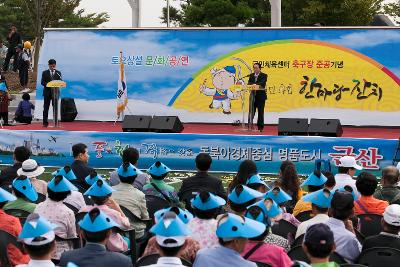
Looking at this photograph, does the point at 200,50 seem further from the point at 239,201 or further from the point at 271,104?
the point at 239,201

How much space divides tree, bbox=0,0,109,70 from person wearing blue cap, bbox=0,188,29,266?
2938 cm

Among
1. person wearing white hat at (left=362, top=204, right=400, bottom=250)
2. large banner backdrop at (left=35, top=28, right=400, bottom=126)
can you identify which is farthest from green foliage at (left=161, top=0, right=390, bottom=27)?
person wearing white hat at (left=362, top=204, right=400, bottom=250)

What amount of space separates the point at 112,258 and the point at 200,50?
1595cm

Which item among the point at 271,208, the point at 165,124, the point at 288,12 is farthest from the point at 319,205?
the point at 288,12

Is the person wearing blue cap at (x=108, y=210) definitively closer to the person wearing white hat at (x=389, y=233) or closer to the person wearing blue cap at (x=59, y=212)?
the person wearing blue cap at (x=59, y=212)

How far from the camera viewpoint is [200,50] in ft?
69.4

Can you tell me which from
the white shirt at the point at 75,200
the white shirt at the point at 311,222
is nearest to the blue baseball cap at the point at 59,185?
the white shirt at the point at 75,200

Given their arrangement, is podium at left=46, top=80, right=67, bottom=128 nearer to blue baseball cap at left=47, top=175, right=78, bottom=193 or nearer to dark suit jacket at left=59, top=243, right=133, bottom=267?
blue baseball cap at left=47, top=175, right=78, bottom=193

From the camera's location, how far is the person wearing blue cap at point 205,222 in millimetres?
6340

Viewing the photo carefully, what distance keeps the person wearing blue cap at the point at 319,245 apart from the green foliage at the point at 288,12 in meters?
35.5

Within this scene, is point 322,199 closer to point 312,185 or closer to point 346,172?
point 312,185

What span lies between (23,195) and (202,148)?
8.55 m

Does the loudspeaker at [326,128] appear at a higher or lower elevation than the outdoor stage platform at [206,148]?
higher

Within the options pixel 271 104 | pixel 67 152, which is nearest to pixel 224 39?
pixel 271 104
